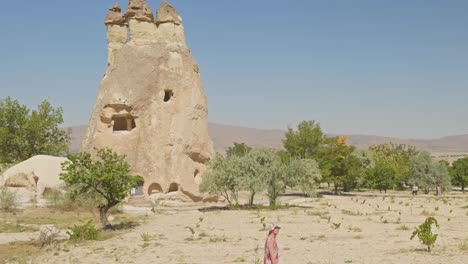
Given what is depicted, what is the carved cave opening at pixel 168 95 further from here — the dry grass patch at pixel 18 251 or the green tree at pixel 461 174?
the green tree at pixel 461 174

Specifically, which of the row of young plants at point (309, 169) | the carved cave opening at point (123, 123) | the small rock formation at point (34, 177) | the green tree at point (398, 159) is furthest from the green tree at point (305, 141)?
the small rock formation at point (34, 177)

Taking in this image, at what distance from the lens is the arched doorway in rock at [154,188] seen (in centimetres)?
4325

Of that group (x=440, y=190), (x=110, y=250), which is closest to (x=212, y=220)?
(x=110, y=250)

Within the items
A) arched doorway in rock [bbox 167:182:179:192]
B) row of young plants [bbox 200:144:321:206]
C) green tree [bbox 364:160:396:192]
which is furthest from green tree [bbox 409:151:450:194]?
arched doorway in rock [bbox 167:182:179:192]

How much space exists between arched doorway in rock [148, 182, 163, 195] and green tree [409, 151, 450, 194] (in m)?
36.9

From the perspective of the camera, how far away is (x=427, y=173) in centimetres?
6325

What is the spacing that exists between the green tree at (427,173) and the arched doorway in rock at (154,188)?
36.9m

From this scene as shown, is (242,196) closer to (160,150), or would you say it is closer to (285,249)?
(160,150)

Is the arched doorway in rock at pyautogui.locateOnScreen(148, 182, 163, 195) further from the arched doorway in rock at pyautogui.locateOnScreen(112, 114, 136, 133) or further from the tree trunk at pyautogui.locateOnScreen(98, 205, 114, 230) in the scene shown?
the tree trunk at pyautogui.locateOnScreen(98, 205, 114, 230)

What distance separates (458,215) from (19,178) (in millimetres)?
35508

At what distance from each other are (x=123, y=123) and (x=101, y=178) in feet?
78.7

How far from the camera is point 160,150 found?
43.7 meters

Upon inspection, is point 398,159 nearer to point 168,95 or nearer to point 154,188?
point 168,95

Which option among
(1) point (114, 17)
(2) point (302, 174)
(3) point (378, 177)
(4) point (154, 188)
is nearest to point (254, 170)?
(2) point (302, 174)
